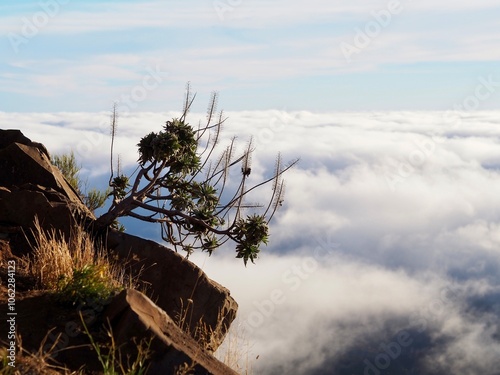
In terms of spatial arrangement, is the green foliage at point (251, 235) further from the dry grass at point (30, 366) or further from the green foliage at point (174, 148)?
A: the dry grass at point (30, 366)

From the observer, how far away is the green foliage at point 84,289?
934cm

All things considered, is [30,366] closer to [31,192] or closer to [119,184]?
[31,192]

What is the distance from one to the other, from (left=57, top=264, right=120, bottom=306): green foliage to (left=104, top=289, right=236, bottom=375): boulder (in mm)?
382

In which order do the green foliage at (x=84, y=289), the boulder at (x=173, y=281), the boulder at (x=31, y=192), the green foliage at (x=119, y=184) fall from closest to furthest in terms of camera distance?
the green foliage at (x=84, y=289)
the boulder at (x=31, y=192)
the boulder at (x=173, y=281)
the green foliage at (x=119, y=184)

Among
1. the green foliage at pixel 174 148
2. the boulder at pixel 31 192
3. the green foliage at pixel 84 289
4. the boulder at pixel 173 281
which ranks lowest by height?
the boulder at pixel 173 281

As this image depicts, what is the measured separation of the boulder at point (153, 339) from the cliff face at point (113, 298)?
12 mm

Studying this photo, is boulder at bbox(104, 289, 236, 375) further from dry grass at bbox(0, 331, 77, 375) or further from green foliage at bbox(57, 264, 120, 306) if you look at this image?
dry grass at bbox(0, 331, 77, 375)

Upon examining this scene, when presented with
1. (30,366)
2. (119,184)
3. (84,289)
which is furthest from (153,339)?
(119,184)

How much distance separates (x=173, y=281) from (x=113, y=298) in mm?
3909

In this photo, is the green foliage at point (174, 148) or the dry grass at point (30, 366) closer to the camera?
the dry grass at point (30, 366)

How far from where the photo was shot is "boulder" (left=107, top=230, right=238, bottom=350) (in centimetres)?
1306

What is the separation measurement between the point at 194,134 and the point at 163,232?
2345 mm

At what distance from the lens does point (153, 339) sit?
28.3 feet

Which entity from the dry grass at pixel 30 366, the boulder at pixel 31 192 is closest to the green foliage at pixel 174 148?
the boulder at pixel 31 192
